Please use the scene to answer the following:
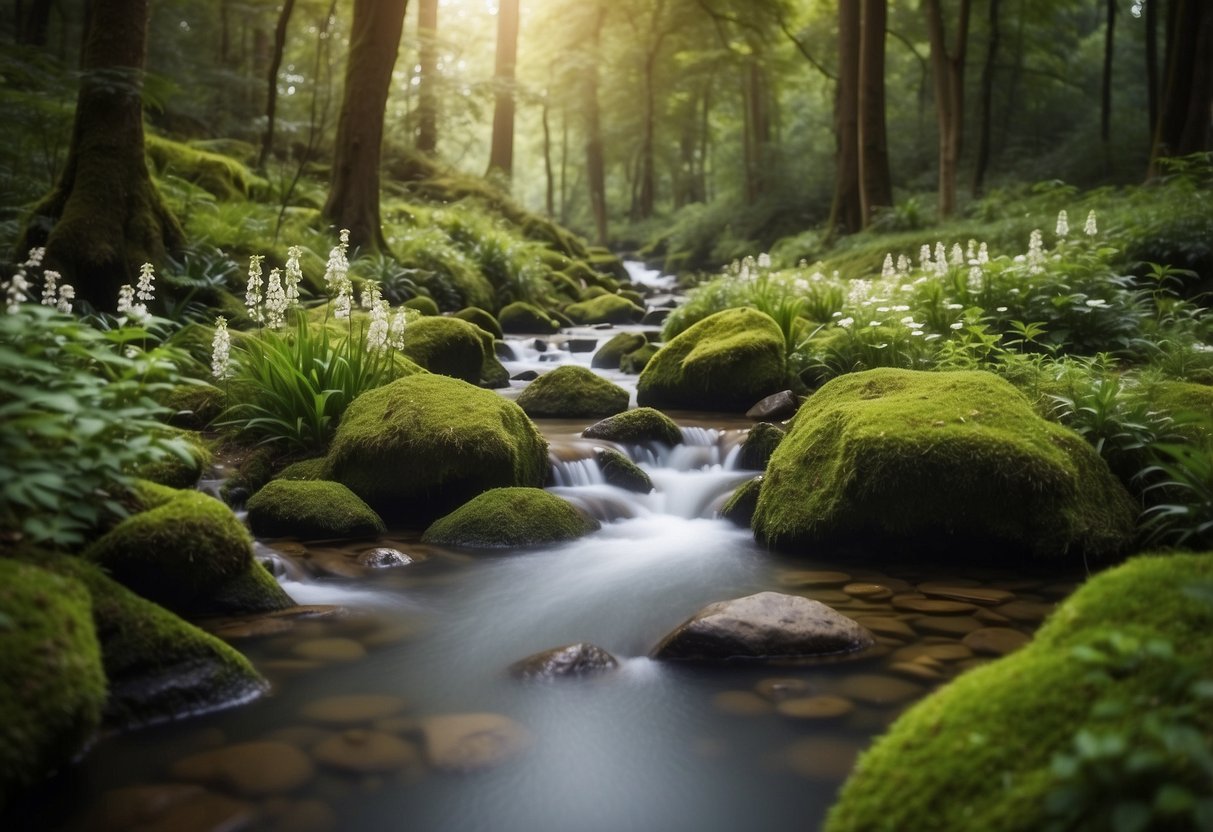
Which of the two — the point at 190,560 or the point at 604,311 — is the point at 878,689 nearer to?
the point at 190,560

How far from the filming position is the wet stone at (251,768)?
287cm

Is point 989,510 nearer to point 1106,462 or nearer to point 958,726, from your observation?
point 1106,462

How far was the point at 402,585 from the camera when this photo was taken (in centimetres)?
498

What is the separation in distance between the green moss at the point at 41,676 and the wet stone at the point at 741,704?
2.25 meters

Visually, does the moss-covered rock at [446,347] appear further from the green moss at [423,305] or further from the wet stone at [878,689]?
the wet stone at [878,689]

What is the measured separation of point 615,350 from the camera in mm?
13102

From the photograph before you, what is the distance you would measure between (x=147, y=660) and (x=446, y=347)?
6.38m

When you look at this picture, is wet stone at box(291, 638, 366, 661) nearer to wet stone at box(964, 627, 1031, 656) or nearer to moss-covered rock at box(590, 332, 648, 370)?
wet stone at box(964, 627, 1031, 656)

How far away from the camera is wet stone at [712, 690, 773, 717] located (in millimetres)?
3477

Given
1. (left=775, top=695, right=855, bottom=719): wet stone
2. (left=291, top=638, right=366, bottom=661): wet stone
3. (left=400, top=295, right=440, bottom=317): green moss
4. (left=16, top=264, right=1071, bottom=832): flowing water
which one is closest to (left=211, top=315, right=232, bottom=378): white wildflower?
(left=16, top=264, right=1071, bottom=832): flowing water

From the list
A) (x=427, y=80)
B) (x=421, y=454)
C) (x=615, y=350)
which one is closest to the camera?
(x=421, y=454)

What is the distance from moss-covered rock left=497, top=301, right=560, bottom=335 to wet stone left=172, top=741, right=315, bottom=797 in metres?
13.0

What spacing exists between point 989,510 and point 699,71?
33656 millimetres

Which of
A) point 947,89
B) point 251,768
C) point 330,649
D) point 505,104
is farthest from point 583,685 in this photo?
point 505,104
